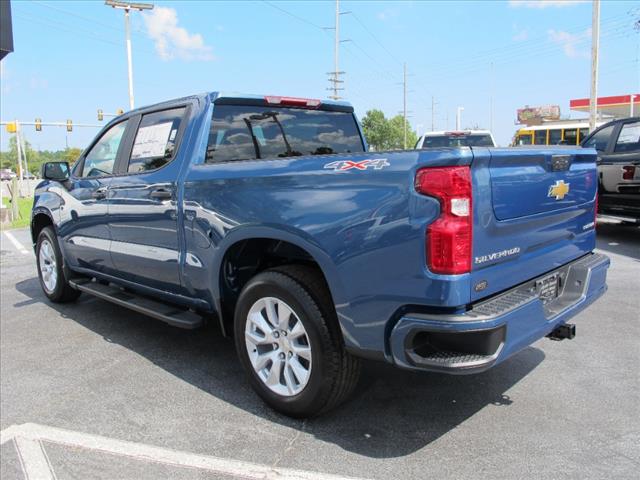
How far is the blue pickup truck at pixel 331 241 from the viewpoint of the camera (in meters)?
2.50

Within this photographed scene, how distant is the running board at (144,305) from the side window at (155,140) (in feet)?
3.56

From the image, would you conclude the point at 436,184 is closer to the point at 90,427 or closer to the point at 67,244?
the point at 90,427

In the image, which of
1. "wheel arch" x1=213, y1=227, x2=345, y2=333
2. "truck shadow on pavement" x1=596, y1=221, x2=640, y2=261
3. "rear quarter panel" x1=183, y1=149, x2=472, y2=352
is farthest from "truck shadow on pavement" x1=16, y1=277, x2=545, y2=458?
"truck shadow on pavement" x1=596, y1=221, x2=640, y2=261

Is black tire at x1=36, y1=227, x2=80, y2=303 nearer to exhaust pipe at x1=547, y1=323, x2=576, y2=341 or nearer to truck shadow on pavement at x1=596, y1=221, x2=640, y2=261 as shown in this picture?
exhaust pipe at x1=547, y1=323, x2=576, y2=341

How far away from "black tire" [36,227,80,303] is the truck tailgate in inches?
186

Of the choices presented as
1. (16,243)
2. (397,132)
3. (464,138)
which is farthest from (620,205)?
(397,132)

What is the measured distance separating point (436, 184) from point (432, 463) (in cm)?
142

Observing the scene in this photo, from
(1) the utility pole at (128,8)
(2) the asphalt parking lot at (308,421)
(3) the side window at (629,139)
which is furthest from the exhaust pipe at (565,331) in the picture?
(1) the utility pole at (128,8)

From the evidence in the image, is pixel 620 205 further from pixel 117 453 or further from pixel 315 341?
pixel 117 453

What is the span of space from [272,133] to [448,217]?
214 cm

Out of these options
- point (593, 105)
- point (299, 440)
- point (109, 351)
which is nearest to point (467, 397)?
point (299, 440)

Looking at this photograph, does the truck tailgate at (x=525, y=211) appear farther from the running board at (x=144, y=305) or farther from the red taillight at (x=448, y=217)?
the running board at (x=144, y=305)

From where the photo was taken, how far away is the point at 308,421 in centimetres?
321

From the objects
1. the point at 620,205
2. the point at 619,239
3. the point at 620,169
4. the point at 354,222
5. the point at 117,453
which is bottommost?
the point at 117,453
